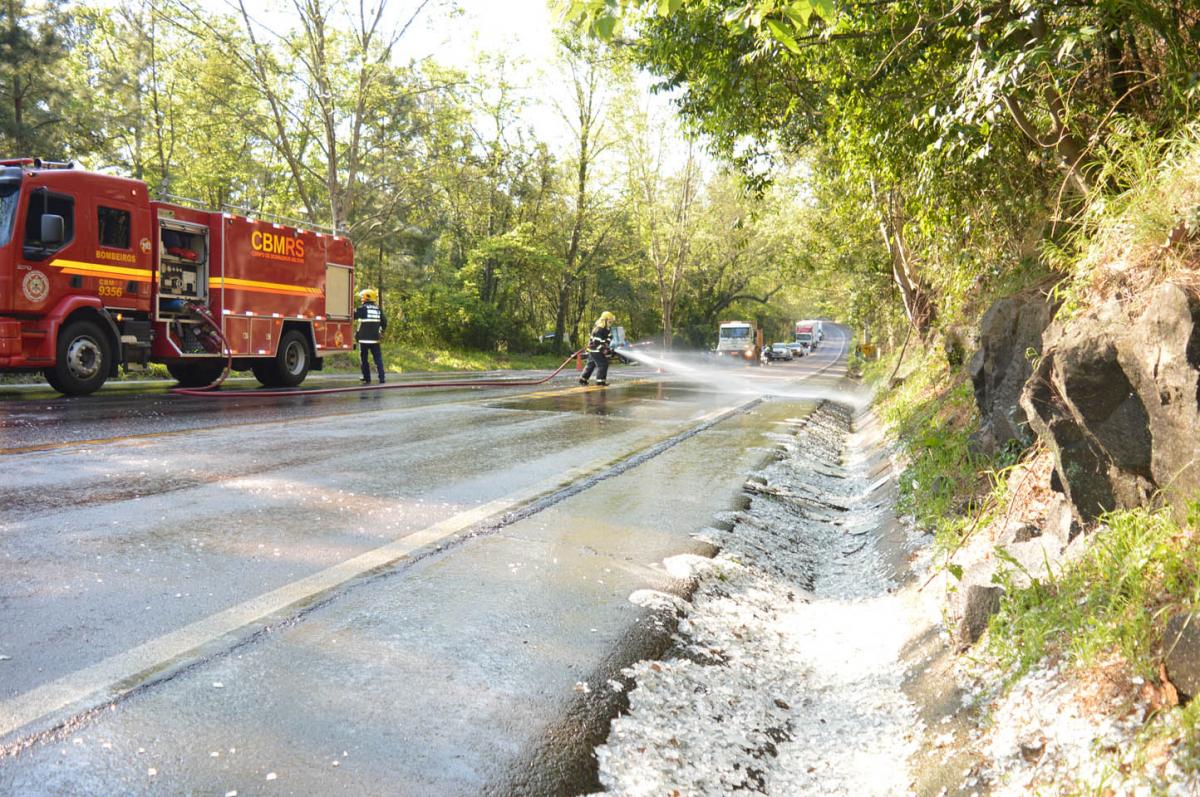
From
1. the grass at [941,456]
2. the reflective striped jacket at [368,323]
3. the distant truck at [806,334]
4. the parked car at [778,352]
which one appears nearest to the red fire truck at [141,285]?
the reflective striped jacket at [368,323]

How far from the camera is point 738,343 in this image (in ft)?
152

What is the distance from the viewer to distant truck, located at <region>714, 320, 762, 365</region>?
46125mm

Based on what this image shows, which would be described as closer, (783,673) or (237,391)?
(783,673)

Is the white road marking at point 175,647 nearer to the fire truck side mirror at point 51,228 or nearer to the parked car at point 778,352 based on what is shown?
the fire truck side mirror at point 51,228

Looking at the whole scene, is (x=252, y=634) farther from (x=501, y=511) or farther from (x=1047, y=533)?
(x=1047, y=533)

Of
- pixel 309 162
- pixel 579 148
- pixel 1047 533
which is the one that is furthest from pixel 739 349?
pixel 1047 533

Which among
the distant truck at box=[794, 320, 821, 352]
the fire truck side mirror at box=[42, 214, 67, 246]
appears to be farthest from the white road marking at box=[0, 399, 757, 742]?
the distant truck at box=[794, 320, 821, 352]

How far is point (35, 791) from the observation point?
208 centimetres

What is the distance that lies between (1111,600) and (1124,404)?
0.99m

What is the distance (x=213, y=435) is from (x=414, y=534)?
4430mm

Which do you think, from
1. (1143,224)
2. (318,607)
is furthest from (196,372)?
(1143,224)

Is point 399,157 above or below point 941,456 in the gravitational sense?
above

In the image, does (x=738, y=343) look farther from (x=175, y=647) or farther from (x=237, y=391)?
(x=175, y=647)

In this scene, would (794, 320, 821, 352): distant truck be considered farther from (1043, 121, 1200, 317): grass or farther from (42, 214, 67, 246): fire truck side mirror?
(1043, 121, 1200, 317): grass
